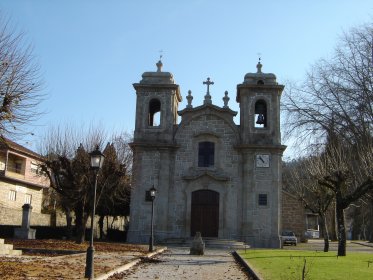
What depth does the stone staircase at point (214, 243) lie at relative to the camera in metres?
28.5

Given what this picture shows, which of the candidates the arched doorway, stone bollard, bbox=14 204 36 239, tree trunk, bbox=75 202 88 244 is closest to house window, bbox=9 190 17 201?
stone bollard, bbox=14 204 36 239

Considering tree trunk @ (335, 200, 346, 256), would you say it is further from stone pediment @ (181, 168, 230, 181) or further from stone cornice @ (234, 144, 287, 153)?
stone pediment @ (181, 168, 230, 181)

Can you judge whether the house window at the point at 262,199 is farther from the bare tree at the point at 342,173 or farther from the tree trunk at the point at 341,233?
the tree trunk at the point at 341,233

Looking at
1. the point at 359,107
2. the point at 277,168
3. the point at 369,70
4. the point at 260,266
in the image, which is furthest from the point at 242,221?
the point at 260,266

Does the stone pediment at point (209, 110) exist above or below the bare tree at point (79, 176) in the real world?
above

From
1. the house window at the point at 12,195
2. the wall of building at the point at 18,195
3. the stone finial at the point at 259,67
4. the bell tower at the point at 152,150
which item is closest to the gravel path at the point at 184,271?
the bell tower at the point at 152,150

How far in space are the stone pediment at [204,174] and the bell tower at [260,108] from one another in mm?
2580

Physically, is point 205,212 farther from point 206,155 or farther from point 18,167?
point 18,167

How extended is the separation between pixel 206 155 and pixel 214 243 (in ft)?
19.6

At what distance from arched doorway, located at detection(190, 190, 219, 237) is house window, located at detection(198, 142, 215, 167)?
1864mm

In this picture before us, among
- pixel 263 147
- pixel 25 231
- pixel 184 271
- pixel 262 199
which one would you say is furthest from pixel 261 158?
pixel 184 271

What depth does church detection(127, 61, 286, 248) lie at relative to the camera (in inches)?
1208

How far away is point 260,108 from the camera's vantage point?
33344 mm

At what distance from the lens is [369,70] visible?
88.1ft
